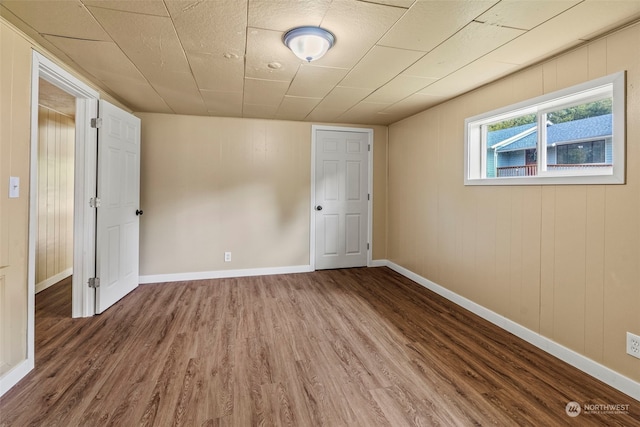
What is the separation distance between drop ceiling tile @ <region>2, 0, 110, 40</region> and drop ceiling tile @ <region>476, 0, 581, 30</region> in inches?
91.6

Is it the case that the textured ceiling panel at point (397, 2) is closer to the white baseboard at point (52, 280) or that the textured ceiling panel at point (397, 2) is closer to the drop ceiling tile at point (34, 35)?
the drop ceiling tile at point (34, 35)

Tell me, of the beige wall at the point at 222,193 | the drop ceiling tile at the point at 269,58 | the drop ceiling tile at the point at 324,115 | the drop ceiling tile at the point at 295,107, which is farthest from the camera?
the beige wall at the point at 222,193

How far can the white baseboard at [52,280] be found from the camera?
12.0 feet

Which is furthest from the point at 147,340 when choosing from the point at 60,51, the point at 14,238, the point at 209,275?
the point at 60,51

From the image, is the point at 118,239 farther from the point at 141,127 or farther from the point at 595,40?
the point at 595,40

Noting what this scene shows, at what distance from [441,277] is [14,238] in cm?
384

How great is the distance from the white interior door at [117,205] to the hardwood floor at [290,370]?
1.14ft

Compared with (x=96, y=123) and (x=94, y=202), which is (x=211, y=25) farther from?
(x=94, y=202)

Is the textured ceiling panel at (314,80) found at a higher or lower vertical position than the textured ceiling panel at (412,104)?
lower

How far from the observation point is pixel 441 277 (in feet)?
11.9

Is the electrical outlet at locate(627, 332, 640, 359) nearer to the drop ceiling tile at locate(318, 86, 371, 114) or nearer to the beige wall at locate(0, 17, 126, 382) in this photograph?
the drop ceiling tile at locate(318, 86, 371, 114)

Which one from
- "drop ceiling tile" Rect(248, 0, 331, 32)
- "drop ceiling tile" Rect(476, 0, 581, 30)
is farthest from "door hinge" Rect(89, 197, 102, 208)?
"drop ceiling tile" Rect(476, 0, 581, 30)

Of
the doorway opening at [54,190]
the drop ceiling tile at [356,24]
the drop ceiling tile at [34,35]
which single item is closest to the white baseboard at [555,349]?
the drop ceiling tile at [356,24]

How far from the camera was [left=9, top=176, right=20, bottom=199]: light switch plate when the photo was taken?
1899 mm
